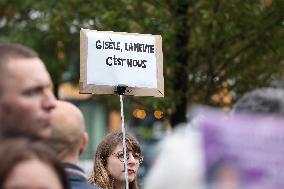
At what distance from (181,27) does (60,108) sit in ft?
21.7

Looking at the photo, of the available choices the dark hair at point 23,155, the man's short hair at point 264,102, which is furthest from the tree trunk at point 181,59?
the dark hair at point 23,155

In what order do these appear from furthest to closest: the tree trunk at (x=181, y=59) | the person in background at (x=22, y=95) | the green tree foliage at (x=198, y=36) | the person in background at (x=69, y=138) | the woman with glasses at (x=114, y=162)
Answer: the tree trunk at (x=181, y=59), the green tree foliage at (x=198, y=36), the woman with glasses at (x=114, y=162), the person in background at (x=69, y=138), the person in background at (x=22, y=95)

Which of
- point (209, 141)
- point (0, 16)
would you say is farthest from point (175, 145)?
point (0, 16)

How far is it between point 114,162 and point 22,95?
274 cm

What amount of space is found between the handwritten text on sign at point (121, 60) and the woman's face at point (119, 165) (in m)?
0.45

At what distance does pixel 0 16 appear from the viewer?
15992mm

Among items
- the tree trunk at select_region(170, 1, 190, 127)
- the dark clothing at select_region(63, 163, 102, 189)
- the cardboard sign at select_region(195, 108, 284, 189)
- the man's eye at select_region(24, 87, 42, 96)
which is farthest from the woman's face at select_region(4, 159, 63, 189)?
the tree trunk at select_region(170, 1, 190, 127)

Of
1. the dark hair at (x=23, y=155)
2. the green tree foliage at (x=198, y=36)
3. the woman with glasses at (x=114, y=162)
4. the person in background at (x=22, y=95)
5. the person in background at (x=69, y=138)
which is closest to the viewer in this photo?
the dark hair at (x=23, y=155)

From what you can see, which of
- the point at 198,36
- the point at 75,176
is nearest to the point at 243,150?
A: the point at 75,176

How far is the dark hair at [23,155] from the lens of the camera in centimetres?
261

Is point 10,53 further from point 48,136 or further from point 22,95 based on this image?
point 48,136

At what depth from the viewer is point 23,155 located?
8.67 ft

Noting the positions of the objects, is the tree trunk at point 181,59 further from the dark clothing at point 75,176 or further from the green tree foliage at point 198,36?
the dark clothing at point 75,176

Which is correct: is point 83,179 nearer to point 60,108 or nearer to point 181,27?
point 60,108
